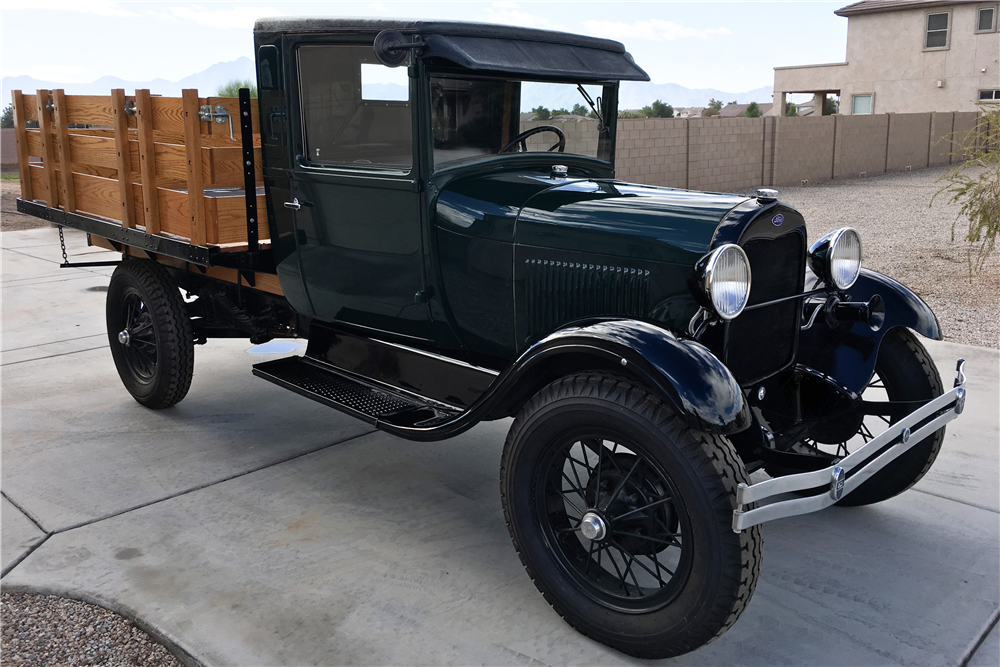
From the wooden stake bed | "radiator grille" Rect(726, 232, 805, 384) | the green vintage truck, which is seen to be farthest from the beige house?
the wooden stake bed

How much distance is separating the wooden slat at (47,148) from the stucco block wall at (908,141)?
829 inches

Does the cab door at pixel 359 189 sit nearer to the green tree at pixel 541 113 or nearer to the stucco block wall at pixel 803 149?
the green tree at pixel 541 113

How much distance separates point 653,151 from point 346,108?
1154 centimetres

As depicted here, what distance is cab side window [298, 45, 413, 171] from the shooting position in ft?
11.1

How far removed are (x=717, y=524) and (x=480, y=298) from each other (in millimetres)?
1357

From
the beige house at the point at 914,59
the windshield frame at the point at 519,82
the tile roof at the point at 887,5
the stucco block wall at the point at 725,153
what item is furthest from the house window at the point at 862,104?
the windshield frame at the point at 519,82

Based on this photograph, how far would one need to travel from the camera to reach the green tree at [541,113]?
3518 mm

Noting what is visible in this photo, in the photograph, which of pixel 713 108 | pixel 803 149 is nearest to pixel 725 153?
pixel 803 149

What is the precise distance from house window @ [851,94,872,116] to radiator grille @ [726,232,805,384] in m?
28.9

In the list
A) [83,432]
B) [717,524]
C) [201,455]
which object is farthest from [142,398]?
[717,524]

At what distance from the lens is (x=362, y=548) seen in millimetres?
3117

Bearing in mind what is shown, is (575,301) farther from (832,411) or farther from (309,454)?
(309,454)

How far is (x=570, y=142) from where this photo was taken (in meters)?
→ 3.62

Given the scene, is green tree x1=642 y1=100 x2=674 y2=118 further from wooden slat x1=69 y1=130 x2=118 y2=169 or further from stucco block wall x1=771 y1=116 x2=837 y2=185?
wooden slat x1=69 y1=130 x2=118 y2=169
